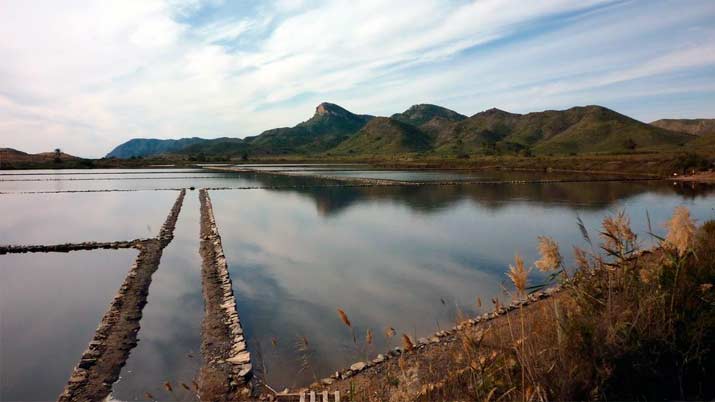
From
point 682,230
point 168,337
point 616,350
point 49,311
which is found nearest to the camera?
point 682,230

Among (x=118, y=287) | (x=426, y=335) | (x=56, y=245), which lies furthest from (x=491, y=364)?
(x=56, y=245)

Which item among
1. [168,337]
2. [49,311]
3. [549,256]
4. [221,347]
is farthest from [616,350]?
[49,311]

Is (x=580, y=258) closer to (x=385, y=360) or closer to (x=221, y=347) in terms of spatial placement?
(x=385, y=360)

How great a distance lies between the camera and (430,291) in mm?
11641

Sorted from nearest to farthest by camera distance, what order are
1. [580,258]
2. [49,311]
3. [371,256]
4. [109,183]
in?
[580,258] < [49,311] < [371,256] < [109,183]

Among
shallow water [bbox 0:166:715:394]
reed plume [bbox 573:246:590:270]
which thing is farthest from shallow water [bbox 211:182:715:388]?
reed plume [bbox 573:246:590:270]

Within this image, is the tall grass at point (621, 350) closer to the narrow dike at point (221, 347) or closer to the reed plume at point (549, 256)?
the reed plume at point (549, 256)

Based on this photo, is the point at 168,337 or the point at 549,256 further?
the point at 168,337

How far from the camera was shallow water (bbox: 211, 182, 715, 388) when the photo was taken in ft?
30.0

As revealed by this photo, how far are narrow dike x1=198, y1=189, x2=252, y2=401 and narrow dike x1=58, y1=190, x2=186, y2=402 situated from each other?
1.42m

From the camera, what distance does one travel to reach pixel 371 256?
15711mm

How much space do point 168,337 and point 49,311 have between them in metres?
3.88

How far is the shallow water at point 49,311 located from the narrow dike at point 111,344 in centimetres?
32

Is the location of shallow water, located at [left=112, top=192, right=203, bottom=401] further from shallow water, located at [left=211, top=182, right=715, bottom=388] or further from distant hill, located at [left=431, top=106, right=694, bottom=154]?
distant hill, located at [left=431, top=106, right=694, bottom=154]
